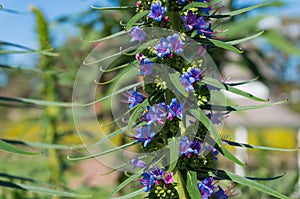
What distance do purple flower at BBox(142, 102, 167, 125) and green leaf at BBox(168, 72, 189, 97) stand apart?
0.26 feet

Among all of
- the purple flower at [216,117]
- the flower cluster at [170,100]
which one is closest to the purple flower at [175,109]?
the flower cluster at [170,100]

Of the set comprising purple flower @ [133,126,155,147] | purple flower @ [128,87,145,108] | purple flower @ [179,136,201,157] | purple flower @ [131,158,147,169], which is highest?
purple flower @ [128,87,145,108]

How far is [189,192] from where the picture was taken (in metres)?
1.09

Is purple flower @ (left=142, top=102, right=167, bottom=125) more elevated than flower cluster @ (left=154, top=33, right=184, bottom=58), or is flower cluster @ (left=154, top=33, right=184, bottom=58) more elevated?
flower cluster @ (left=154, top=33, right=184, bottom=58)

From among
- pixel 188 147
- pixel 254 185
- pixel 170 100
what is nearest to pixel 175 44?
pixel 170 100

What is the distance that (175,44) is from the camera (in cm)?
114

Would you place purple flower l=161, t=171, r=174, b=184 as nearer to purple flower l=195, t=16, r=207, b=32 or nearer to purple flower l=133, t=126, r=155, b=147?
purple flower l=133, t=126, r=155, b=147

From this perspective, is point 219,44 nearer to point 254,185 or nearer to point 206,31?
point 206,31

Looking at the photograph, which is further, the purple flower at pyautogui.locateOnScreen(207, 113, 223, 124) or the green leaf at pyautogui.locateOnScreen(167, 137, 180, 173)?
the purple flower at pyautogui.locateOnScreen(207, 113, 223, 124)

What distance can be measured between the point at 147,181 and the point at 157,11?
0.39 m

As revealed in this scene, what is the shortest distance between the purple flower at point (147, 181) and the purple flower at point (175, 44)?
29cm

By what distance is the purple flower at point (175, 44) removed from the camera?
1.13m

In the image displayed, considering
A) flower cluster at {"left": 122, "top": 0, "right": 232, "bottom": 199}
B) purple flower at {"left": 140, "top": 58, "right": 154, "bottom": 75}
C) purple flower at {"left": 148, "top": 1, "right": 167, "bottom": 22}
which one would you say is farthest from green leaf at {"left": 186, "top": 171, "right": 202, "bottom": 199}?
purple flower at {"left": 148, "top": 1, "right": 167, "bottom": 22}

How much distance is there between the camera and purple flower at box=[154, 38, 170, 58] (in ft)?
3.70
